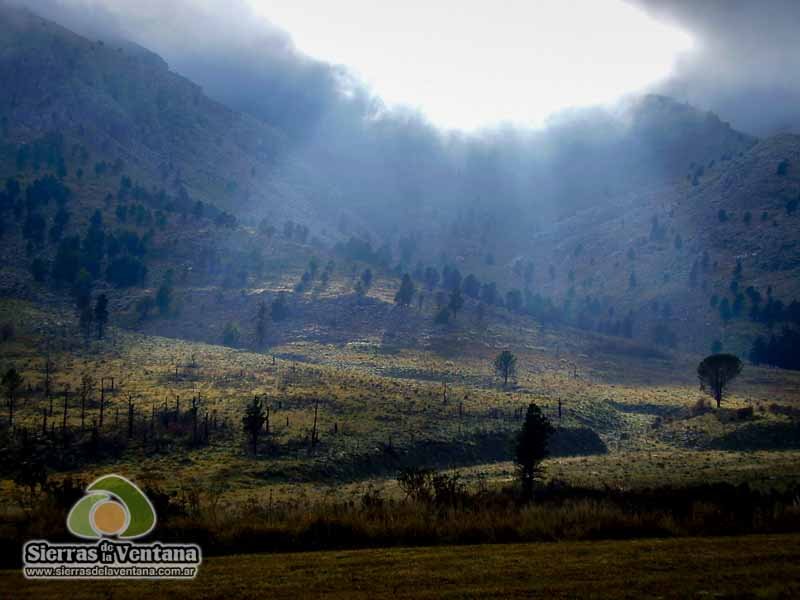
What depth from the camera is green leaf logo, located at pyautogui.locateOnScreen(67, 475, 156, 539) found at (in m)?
11.7

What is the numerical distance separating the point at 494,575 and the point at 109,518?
7774 millimetres

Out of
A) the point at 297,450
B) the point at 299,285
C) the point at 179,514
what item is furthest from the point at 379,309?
the point at 179,514

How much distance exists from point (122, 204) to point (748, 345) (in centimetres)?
19922

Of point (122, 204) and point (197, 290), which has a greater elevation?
point (122, 204)

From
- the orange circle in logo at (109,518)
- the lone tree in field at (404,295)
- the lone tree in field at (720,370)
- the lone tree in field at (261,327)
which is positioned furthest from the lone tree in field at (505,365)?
the orange circle in logo at (109,518)

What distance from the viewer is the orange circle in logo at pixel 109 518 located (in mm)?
11609

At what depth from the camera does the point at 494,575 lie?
991 cm

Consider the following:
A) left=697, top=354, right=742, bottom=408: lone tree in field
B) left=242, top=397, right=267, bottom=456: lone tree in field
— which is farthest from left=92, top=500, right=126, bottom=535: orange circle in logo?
left=697, top=354, right=742, bottom=408: lone tree in field

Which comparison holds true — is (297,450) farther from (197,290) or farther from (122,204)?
(122,204)

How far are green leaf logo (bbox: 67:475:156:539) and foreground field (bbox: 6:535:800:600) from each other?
1.52m

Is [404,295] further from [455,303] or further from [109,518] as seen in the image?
[109,518]

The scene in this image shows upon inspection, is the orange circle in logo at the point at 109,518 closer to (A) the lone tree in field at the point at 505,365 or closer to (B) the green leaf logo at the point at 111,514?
(B) the green leaf logo at the point at 111,514

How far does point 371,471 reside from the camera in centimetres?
5378

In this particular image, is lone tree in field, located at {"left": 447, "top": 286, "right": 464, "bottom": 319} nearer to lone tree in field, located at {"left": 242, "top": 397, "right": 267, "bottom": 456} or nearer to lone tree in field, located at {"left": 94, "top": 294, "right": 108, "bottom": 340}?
lone tree in field, located at {"left": 94, "top": 294, "right": 108, "bottom": 340}
